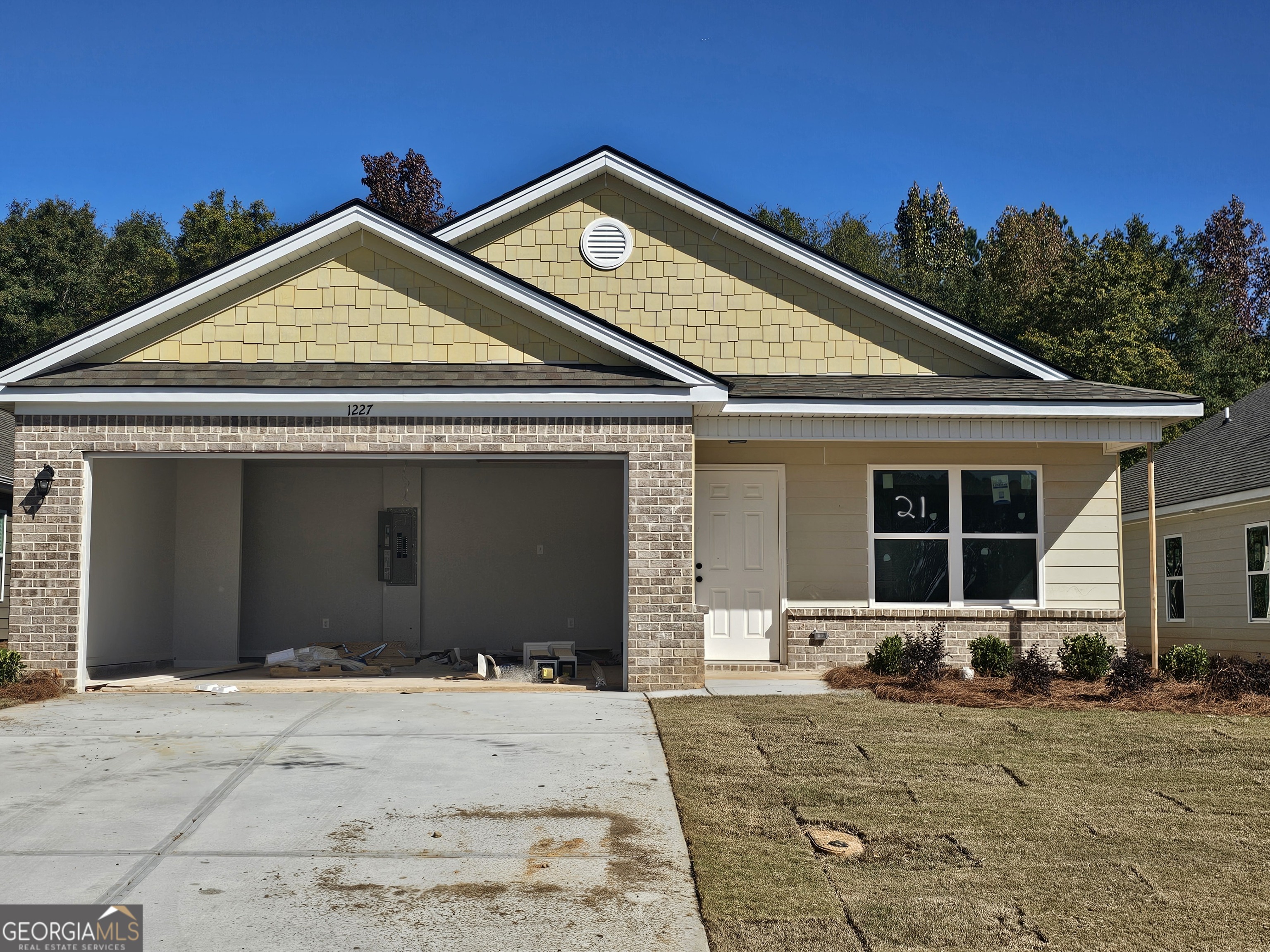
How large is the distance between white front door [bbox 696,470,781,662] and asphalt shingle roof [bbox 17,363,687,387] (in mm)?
2732

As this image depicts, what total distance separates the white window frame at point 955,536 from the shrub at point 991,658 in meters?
0.91

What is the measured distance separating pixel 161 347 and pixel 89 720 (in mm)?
4379

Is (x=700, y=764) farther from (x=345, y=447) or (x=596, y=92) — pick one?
(x=596, y=92)

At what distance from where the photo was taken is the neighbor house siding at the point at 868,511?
14188mm

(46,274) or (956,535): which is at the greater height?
(46,274)

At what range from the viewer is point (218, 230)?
134 feet

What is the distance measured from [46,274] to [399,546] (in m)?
29.9

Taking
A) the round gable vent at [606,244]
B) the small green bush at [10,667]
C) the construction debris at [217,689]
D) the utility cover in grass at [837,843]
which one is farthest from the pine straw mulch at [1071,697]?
the small green bush at [10,667]

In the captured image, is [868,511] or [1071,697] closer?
[1071,697]

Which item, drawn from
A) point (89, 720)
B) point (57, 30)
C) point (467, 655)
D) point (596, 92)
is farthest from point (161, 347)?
point (57, 30)

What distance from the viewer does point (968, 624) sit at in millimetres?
13977

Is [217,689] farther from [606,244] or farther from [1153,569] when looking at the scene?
[1153,569]

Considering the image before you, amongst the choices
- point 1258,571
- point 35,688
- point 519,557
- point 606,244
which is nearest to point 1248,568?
point 1258,571

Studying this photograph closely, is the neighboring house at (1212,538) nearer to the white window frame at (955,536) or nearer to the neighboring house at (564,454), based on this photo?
the white window frame at (955,536)
